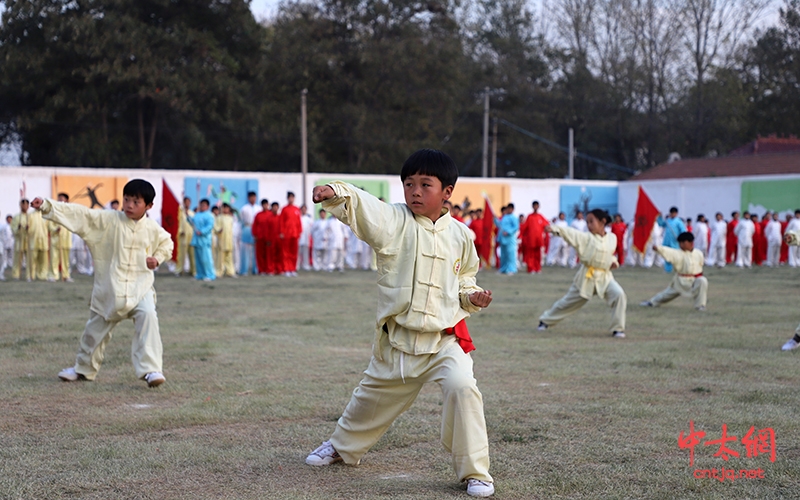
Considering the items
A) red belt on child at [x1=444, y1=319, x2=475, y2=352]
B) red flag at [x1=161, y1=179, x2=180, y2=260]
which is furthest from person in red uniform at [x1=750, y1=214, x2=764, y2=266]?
red belt on child at [x1=444, y1=319, x2=475, y2=352]

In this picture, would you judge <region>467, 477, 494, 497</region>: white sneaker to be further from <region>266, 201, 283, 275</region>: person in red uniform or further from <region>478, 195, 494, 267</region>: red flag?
<region>478, 195, 494, 267</region>: red flag

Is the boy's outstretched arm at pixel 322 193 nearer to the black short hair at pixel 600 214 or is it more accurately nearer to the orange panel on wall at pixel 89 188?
the black short hair at pixel 600 214

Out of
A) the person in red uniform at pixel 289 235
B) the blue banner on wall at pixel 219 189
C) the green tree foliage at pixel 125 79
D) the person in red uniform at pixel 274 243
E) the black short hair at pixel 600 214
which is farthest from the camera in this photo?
the green tree foliage at pixel 125 79

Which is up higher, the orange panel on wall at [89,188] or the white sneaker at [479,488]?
the orange panel on wall at [89,188]

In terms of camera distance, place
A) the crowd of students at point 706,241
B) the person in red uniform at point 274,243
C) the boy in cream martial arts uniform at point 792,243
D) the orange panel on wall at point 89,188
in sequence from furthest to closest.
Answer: the crowd of students at point 706,241
the orange panel on wall at point 89,188
the person in red uniform at point 274,243
the boy in cream martial arts uniform at point 792,243

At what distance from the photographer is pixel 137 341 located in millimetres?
6316

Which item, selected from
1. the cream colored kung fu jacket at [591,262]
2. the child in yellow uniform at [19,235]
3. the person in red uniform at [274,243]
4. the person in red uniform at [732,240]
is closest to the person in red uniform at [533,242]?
the person in red uniform at [274,243]

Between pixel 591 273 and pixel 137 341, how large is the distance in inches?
208

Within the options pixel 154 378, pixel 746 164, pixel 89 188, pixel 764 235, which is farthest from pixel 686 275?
pixel 746 164

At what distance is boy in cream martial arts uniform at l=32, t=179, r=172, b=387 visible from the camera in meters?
6.27

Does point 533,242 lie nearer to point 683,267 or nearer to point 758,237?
point 758,237

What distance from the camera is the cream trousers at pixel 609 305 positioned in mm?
9438

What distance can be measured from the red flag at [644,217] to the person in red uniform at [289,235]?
25.7 feet

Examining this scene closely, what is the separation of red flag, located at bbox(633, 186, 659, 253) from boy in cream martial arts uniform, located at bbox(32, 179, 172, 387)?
1011 cm
